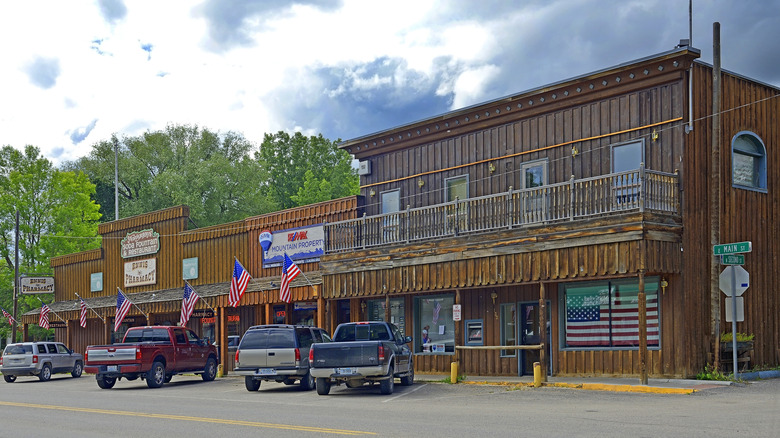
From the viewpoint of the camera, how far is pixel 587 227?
2225 centimetres

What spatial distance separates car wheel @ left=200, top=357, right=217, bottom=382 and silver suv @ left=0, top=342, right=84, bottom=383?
26.8ft

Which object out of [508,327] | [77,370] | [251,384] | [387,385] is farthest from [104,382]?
[508,327]

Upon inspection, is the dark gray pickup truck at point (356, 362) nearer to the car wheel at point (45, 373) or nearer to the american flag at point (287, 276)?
the american flag at point (287, 276)

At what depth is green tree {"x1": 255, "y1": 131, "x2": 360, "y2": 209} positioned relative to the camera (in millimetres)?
75375

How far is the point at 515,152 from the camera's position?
87.5 feet

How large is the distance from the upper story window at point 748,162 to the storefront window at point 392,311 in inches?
449

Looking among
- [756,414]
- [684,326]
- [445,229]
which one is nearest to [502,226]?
[445,229]

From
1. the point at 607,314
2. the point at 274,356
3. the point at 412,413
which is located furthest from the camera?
the point at 274,356

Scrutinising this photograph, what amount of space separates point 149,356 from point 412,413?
13.6m

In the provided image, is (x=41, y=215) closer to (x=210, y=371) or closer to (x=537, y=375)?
(x=210, y=371)

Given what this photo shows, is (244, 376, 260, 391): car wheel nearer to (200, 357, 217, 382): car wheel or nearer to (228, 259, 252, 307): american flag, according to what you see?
(200, 357, 217, 382): car wheel

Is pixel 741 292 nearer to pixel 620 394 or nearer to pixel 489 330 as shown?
pixel 620 394

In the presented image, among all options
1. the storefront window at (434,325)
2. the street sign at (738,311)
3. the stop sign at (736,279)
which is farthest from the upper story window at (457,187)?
the street sign at (738,311)

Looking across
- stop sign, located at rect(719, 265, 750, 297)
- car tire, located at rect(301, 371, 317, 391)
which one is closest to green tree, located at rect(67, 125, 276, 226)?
car tire, located at rect(301, 371, 317, 391)
